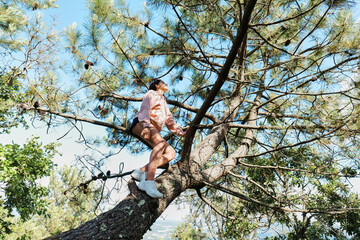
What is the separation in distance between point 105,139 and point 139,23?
1.42 meters

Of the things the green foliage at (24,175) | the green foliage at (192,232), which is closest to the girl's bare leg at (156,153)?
the green foliage at (192,232)

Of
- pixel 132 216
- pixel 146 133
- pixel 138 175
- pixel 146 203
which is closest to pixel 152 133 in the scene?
pixel 146 133

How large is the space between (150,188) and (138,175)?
192 mm

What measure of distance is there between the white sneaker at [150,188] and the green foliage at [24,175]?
391cm

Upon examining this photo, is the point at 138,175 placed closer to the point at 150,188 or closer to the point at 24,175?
the point at 150,188

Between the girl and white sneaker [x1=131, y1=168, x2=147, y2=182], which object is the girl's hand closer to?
the girl

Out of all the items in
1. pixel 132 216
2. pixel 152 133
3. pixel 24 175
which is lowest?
pixel 132 216

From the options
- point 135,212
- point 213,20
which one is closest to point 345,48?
point 213,20

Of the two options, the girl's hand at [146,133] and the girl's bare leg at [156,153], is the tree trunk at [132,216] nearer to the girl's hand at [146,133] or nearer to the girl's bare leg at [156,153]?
the girl's bare leg at [156,153]

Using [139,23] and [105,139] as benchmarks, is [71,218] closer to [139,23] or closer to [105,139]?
[105,139]

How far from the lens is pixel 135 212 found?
154 centimetres

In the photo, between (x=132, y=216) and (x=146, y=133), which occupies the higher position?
(x=146, y=133)

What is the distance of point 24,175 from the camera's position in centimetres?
489

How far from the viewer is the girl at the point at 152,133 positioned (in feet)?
5.62
